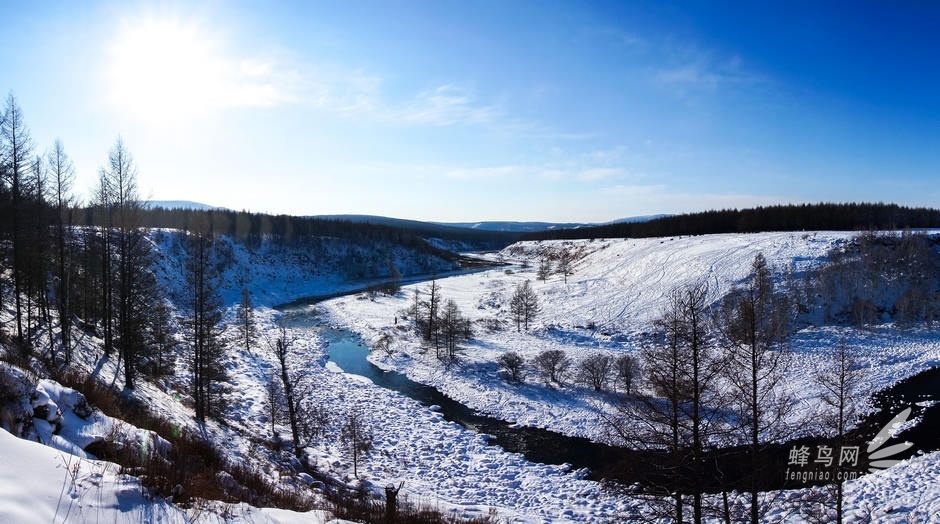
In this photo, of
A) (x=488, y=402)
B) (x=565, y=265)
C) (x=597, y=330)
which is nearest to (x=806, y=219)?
(x=565, y=265)

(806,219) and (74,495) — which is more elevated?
(806,219)

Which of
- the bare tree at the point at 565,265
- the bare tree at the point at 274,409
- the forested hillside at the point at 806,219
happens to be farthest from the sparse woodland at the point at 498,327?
the forested hillside at the point at 806,219

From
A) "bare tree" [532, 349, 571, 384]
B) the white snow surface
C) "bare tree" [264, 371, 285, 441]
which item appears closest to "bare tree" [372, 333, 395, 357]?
"bare tree" [532, 349, 571, 384]

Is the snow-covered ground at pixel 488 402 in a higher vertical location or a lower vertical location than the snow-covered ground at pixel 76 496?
lower

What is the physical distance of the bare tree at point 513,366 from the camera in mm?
33062

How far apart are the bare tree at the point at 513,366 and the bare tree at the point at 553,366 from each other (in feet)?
5.36

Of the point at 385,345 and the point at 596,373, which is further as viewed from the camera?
the point at 385,345

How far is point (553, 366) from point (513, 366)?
10.2 feet

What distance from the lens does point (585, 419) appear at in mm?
26312

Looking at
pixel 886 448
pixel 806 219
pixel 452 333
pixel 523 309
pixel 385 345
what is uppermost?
pixel 806 219

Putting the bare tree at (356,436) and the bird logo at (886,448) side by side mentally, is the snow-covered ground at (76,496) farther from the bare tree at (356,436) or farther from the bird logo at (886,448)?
the bird logo at (886,448)

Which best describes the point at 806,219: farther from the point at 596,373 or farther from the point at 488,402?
the point at 488,402

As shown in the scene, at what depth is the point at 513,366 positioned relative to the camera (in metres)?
33.2

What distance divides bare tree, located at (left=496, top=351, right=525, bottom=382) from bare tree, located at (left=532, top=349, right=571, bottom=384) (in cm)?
163
